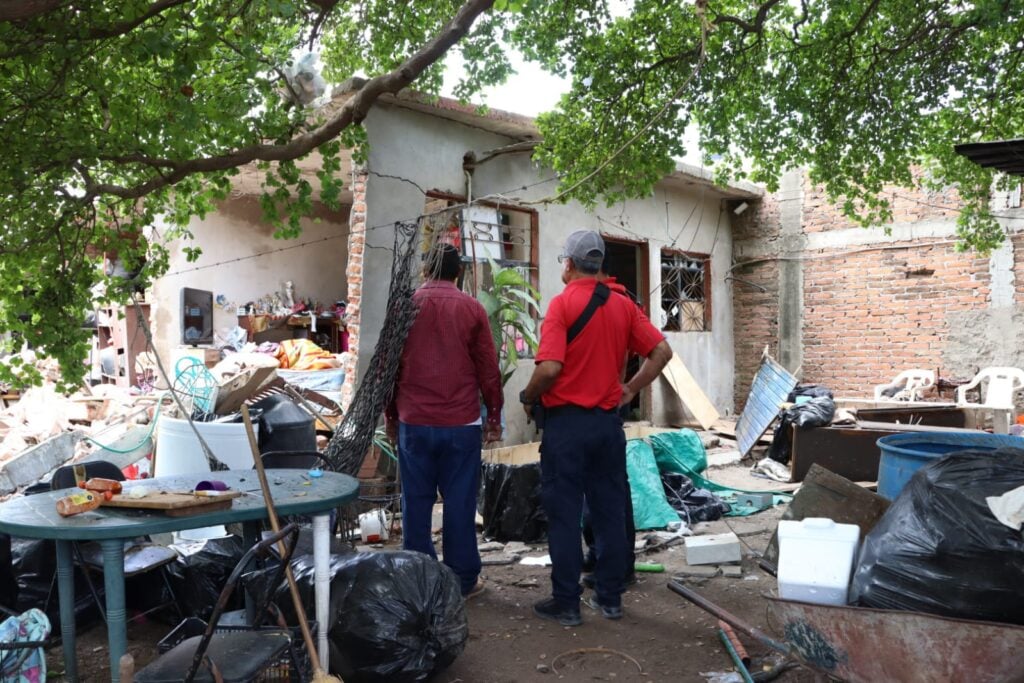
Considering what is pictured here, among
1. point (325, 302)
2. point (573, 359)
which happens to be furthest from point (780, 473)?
point (325, 302)

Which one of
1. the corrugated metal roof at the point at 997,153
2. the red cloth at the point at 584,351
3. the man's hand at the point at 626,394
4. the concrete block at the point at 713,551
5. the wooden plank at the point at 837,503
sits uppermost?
the corrugated metal roof at the point at 997,153

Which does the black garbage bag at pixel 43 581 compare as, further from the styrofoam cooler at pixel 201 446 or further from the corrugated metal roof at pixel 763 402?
the corrugated metal roof at pixel 763 402

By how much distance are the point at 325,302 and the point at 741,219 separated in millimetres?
7271

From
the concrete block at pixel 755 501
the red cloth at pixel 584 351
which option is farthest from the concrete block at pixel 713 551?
the concrete block at pixel 755 501

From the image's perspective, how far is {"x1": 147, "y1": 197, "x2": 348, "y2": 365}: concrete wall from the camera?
32.9 feet

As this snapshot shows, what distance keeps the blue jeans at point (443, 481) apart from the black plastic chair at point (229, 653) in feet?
4.65

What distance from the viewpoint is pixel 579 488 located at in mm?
3990

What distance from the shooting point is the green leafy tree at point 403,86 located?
14.2 feet

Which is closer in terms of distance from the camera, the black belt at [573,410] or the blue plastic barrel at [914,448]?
the black belt at [573,410]

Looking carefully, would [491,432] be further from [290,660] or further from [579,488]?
[290,660]

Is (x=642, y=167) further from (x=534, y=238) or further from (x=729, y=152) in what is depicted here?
(x=534, y=238)

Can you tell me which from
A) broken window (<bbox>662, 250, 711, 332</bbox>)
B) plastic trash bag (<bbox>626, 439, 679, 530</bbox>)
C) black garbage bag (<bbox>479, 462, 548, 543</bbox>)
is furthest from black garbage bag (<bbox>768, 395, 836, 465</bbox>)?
black garbage bag (<bbox>479, 462, 548, 543</bbox>)

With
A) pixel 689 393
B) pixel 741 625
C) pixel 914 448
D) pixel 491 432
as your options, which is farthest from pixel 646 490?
pixel 689 393

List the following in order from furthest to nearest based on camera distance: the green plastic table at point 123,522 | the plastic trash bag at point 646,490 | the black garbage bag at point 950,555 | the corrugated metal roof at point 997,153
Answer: the plastic trash bag at point 646,490, the corrugated metal roof at point 997,153, the green plastic table at point 123,522, the black garbage bag at point 950,555
